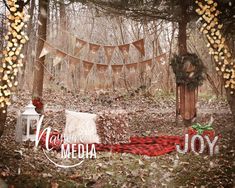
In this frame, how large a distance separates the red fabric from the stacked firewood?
0.33 feet

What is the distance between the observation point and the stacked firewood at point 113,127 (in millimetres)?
4264

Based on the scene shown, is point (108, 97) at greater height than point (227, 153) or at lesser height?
greater

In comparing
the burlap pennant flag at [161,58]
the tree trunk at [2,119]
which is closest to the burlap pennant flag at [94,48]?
the burlap pennant flag at [161,58]

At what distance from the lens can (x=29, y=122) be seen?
3975 millimetres

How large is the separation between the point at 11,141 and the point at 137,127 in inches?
62.2

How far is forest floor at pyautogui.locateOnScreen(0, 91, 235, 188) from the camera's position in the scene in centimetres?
364

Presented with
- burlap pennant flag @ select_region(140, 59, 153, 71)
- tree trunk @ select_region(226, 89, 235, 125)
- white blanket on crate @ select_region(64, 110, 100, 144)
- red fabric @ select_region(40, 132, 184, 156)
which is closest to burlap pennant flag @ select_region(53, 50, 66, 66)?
white blanket on crate @ select_region(64, 110, 100, 144)

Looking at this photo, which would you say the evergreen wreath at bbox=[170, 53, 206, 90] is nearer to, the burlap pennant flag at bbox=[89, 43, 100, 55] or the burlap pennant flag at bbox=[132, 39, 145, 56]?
the burlap pennant flag at bbox=[132, 39, 145, 56]

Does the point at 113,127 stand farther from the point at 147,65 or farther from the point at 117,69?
the point at 147,65

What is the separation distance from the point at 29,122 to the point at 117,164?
44.7 inches

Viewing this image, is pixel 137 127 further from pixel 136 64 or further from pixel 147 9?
pixel 147 9

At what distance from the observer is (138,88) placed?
4.59 meters

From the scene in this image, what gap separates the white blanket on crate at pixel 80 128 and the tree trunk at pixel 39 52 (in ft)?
1.50

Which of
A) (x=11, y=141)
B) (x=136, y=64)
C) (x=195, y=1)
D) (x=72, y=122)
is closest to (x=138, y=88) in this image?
(x=136, y=64)
